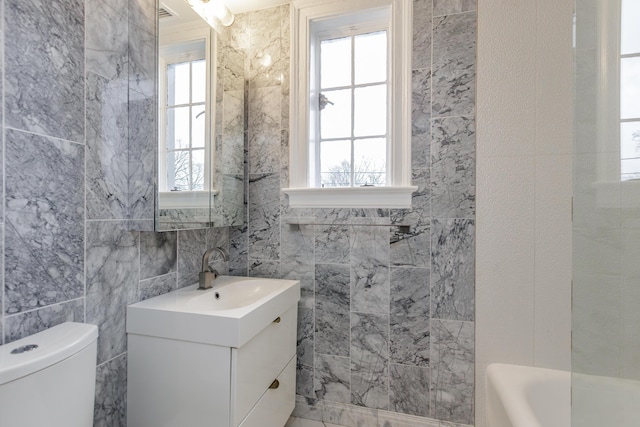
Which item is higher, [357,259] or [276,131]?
[276,131]

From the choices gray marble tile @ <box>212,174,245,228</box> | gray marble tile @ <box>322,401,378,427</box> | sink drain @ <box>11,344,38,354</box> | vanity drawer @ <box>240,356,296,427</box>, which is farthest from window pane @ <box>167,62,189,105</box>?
gray marble tile @ <box>322,401,378,427</box>

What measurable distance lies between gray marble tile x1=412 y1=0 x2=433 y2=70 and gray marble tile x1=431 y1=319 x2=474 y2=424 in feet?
4.17

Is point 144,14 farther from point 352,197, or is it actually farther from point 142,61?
point 352,197

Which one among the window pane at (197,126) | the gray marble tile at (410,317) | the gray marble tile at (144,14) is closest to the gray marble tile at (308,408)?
the gray marble tile at (410,317)

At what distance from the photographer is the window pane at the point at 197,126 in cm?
146

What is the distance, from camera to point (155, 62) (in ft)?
4.23

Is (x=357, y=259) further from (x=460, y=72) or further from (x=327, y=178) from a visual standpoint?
(x=460, y=72)

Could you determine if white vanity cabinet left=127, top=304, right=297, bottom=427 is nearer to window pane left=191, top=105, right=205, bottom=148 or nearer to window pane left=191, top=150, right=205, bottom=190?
window pane left=191, top=150, right=205, bottom=190

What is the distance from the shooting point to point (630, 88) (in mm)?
638

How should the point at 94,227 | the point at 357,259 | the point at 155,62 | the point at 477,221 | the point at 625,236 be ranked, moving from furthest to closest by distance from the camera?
the point at 357,259 < the point at 477,221 < the point at 155,62 < the point at 94,227 < the point at 625,236

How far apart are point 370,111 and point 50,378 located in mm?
1650

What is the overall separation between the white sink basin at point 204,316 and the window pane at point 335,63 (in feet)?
3.85

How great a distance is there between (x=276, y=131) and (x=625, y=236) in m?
1.51

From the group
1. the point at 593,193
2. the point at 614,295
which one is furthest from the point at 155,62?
the point at 614,295
